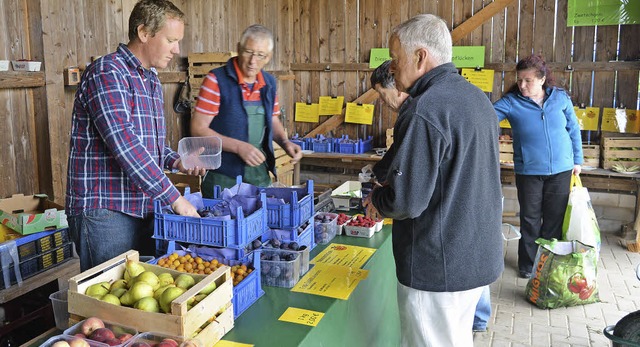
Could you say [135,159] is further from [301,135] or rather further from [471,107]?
[301,135]

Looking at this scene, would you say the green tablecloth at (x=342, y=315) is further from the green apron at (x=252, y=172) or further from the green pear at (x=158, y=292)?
the green apron at (x=252, y=172)

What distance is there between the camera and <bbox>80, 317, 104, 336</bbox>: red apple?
1561 mm

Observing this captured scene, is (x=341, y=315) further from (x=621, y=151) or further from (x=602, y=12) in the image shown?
(x=602, y=12)

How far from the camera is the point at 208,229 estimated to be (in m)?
2.06

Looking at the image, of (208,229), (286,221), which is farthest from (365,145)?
(208,229)

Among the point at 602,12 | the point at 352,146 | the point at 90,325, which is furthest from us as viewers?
the point at 352,146

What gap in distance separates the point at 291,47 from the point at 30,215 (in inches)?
192

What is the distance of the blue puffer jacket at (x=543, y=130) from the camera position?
14.5 ft

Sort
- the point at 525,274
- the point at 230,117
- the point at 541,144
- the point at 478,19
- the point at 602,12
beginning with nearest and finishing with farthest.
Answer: the point at 230,117 < the point at 541,144 < the point at 525,274 < the point at 602,12 < the point at 478,19

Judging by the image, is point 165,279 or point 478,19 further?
point 478,19

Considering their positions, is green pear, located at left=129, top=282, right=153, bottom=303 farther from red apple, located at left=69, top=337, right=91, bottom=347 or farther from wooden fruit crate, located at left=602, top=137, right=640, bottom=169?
wooden fruit crate, located at left=602, top=137, right=640, bottom=169

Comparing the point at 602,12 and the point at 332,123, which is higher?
the point at 602,12

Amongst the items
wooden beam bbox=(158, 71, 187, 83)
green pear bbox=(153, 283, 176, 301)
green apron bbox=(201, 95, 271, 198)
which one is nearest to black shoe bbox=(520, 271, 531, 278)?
green apron bbox=(201, 95, 271, 198)

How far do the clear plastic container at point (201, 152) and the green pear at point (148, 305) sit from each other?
1.03 m
